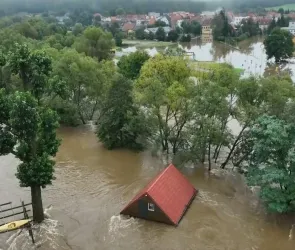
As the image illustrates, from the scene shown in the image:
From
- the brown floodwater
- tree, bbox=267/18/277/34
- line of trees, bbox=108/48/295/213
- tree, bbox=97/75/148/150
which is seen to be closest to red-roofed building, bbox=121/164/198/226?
the brown floodwater

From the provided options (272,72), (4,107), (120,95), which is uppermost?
(4,107)

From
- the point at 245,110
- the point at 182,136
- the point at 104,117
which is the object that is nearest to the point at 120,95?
the point at 104,117

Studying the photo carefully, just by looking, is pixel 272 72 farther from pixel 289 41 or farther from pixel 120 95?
pixel 120 95

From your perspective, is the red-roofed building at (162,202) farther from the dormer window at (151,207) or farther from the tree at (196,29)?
the tree at (196,29)

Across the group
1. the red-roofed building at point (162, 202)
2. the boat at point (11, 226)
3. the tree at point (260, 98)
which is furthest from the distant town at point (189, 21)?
the boat at point (11, 226)

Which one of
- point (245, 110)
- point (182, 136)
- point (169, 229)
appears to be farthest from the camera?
point (182, 136)

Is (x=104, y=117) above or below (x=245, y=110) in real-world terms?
below
